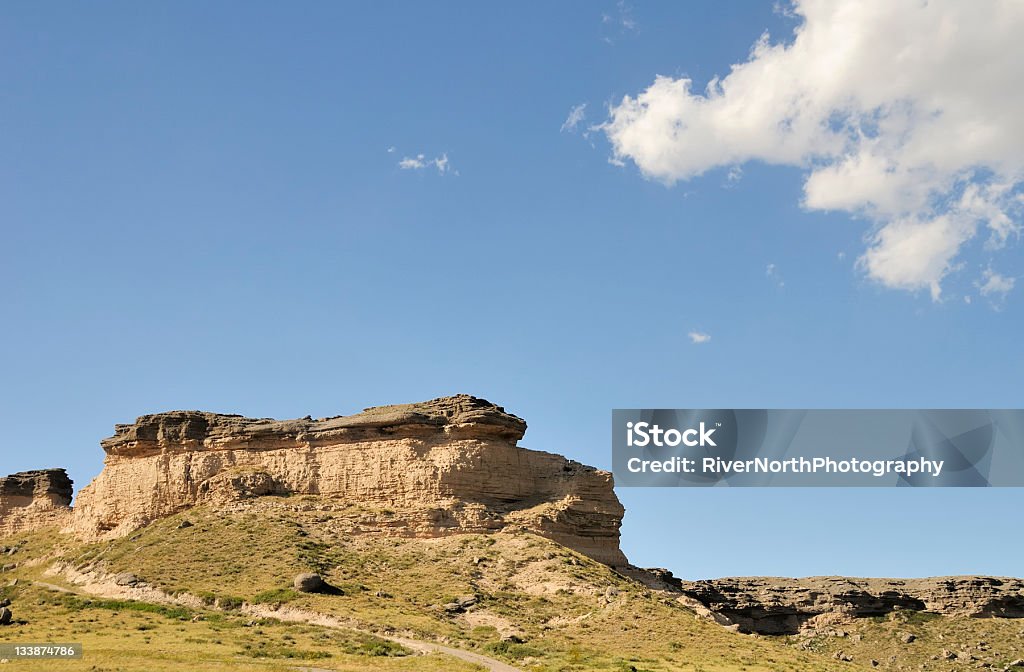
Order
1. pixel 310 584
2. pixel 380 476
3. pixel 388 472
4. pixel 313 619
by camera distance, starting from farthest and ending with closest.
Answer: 1. pixel 380 476
2. pixel 388 472
3. pixel 310 584
4. pixel 313 619

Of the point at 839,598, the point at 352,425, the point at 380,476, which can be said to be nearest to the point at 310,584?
the point at 380,476

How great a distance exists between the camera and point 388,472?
185 ft

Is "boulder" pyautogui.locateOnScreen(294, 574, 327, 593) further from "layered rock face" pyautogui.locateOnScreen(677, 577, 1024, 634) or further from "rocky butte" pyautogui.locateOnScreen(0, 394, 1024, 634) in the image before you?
"layered rock face" pyautogui.locateOnScreen(677, 577, 1024, 634)

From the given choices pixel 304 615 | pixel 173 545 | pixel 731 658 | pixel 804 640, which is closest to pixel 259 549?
pixel 173 545

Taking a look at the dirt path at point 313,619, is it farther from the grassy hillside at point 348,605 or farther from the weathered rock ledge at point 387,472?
the weathered rock ledge at point 387,472

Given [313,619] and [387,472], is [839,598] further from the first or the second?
[313,619]

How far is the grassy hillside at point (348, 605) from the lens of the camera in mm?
38125

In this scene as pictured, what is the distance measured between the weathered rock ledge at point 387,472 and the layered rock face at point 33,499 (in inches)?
352

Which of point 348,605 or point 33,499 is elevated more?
point 33,499

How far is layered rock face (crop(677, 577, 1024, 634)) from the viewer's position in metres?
70.1

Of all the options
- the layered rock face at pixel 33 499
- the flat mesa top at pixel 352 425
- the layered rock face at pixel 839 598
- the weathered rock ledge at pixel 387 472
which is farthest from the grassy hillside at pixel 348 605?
the layered rock face at pixel 839 598

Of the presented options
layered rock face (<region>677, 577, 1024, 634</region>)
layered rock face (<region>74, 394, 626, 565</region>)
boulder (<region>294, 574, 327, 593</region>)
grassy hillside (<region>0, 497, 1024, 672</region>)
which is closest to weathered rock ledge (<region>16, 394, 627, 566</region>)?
layered rock face (<region>74, 394, 626, 565</region>)

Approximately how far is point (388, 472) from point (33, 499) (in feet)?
94.3

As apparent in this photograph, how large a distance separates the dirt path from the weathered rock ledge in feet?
28.8
